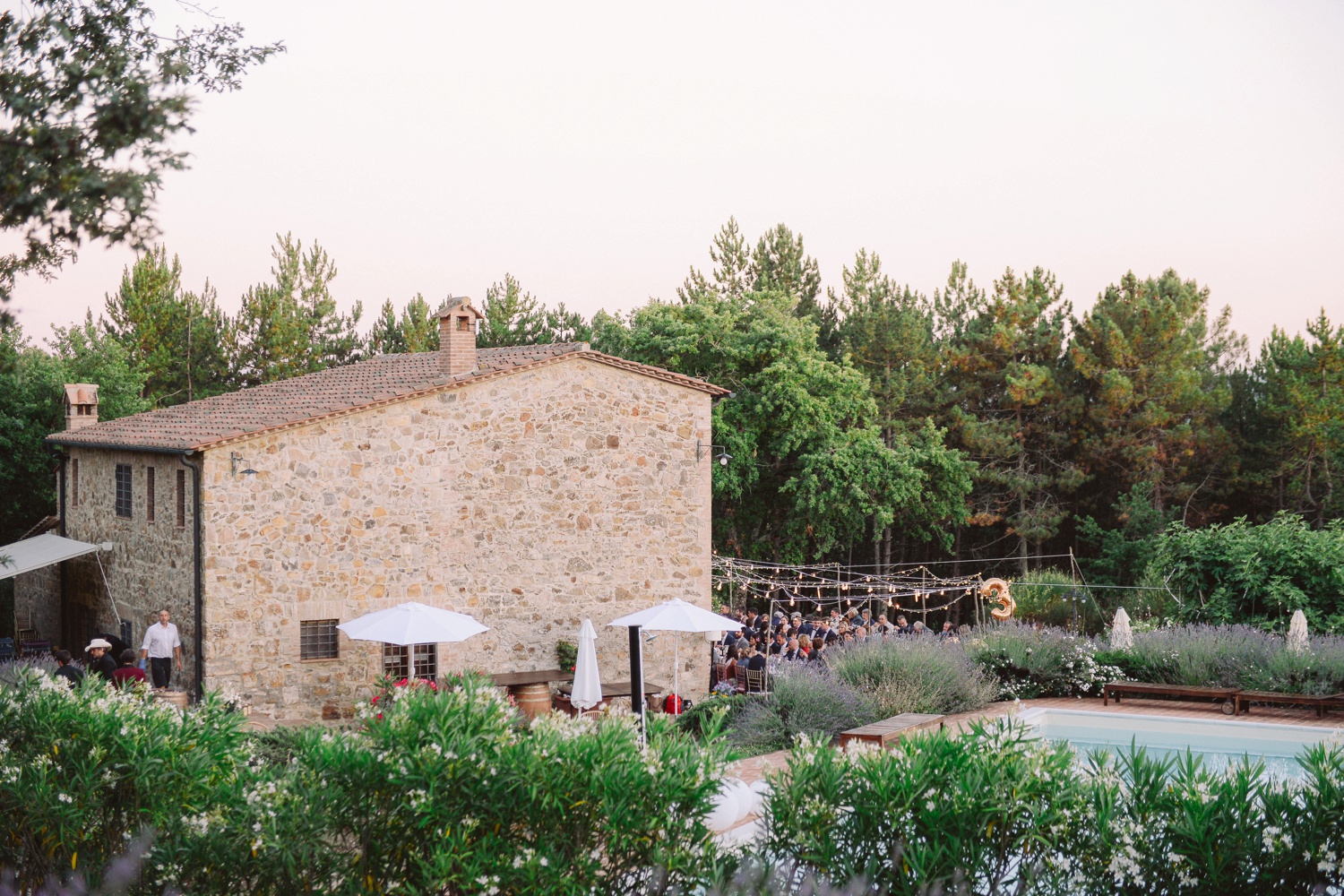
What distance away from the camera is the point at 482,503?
1678 cm

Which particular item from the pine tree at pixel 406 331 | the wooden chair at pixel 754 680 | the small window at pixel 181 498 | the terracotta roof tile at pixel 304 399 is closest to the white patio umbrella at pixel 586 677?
the wooden chair at pixel 754 680

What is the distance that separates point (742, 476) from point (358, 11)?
1976 centimetres

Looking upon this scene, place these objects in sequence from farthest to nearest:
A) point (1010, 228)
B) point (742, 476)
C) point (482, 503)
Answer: point (1010, 228)
point (742, 476)
point (482, 503)

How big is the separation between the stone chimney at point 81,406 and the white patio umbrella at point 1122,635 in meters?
18.8

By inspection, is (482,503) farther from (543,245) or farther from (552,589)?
(543,245)

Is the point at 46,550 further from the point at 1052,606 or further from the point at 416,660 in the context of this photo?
the point at 1052,606

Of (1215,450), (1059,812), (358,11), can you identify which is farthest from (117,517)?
(1215,450)

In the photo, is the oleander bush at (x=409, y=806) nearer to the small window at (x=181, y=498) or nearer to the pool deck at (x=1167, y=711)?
the pool deck at (x=1167, y=711)

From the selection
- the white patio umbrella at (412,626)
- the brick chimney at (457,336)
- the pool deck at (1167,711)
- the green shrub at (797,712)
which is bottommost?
the pool deck at (1167,711)

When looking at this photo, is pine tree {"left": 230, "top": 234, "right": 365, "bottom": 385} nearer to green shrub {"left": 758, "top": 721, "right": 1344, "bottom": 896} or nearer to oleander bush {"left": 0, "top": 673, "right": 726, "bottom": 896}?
oleander bush {"left": 0, "top": 673, "right": 726, "bottom": 896}

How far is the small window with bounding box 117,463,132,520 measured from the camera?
17.5m

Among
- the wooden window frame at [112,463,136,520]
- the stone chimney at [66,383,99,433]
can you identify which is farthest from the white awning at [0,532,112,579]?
the stone chimney at [66,383,99,433]

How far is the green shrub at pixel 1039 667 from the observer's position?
14.9 metres

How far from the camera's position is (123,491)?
17.8 meters
